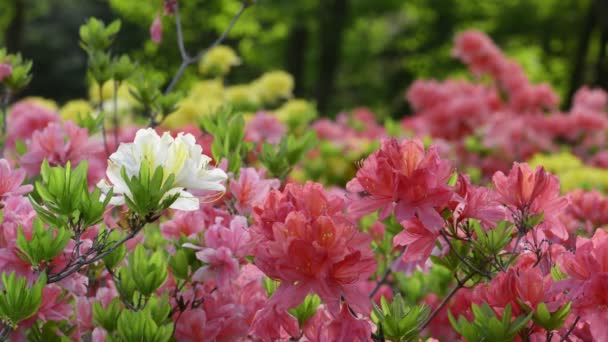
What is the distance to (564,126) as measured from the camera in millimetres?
5668

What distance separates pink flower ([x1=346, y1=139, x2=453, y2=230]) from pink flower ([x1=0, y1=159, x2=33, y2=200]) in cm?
69

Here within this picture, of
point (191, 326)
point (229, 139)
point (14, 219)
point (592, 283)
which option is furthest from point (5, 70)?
point (592, 283)

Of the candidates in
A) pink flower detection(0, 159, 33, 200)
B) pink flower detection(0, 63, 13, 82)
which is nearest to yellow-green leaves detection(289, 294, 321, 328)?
pink flower detection(0, 159, 33, 200)

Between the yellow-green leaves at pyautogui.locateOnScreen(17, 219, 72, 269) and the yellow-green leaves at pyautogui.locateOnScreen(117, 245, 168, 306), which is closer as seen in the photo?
the yellow-green leaves at pyautogui.locateOnScreen(17, 219, 72, 269)

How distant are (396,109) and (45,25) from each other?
13.5 metres

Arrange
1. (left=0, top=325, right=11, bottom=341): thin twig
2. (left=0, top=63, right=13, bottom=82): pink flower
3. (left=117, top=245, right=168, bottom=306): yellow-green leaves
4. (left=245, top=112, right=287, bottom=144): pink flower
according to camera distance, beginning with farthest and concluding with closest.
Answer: (left=245, top=112, right=287, bottom=144): pink flower, (left=0, top=63, right=13, bottom=82): pink flower, (left=117, top=245, right=168, bottom=306): yellow-green leaves, (left=0, top=325, right=11, bottom=341): thin twig

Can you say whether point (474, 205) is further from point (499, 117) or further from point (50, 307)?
point (499, 117)

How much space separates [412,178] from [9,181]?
0.80 metres

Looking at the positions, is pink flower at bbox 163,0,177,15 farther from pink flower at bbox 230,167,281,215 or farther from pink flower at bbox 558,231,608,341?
pink flower at bbox 558,231,608,341

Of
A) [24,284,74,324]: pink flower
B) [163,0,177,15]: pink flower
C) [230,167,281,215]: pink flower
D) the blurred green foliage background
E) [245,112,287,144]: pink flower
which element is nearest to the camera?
[24,284,74,324]: pink flower

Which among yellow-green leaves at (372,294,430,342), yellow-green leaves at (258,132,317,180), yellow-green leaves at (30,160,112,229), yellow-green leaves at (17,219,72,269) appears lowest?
yellow-green leaves at (258,132,317,180)

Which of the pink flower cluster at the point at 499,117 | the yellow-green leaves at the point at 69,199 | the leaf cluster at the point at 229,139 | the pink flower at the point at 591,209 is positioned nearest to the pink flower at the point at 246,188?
the leaf cluster at the point at 229,139

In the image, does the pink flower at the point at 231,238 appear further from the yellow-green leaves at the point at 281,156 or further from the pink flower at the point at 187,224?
the yellow-green leaves at the point at 281,156

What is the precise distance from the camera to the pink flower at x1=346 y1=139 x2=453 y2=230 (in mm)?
1344
